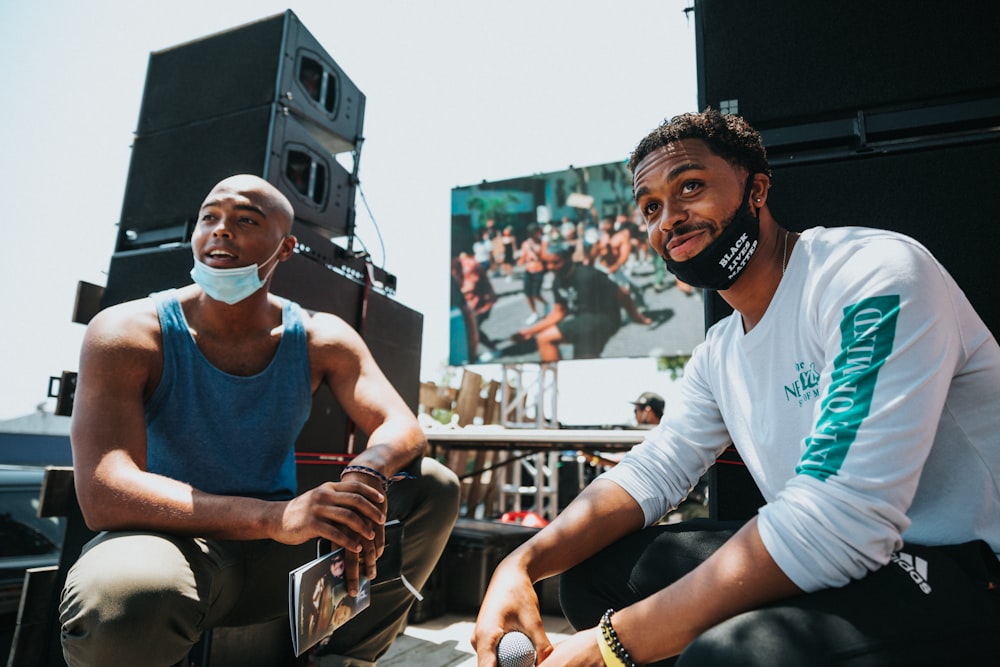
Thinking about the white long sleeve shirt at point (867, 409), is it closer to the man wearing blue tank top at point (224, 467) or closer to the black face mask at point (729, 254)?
the black face mask at point (729, 254)

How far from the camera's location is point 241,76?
2.73 m

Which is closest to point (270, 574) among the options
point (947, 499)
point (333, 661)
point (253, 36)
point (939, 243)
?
point (333, 661)

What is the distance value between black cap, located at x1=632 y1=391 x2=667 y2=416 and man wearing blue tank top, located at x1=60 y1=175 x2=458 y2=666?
3706mm

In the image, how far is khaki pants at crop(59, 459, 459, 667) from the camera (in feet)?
3.32

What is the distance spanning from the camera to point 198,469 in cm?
146

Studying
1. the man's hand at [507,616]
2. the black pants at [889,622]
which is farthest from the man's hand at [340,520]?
the black pants at [889,622]

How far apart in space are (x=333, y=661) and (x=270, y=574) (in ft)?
0.92

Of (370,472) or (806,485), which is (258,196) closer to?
(370,472)

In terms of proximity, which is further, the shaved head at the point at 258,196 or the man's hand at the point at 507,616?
the shaved head at the point at 258,196

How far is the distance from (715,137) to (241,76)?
7.92 ft

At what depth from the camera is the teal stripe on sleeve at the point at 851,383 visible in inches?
29.7

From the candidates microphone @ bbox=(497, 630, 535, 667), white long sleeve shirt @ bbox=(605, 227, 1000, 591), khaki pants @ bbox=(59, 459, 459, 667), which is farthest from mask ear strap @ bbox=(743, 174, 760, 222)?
khaki pants @ bbox=(59, 459, 459, 667)

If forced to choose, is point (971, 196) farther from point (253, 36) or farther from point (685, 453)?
point (253, 36)

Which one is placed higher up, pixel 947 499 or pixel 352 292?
pixel 352 292
